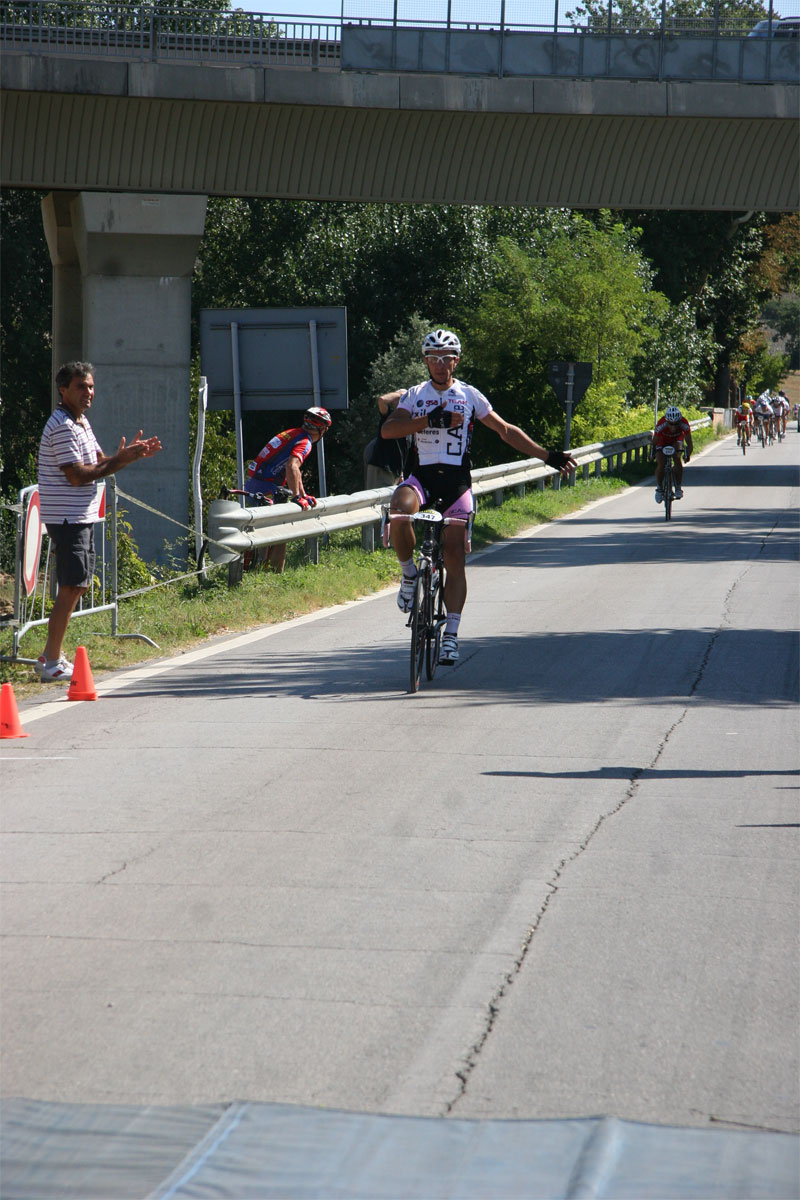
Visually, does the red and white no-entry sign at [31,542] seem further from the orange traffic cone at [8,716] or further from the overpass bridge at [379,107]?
the overpass bridge at [379,107]

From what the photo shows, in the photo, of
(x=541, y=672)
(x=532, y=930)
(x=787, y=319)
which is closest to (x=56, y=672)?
(x=541, y=672)

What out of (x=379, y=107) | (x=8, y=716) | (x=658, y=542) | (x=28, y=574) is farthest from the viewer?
(x=379, y=107)

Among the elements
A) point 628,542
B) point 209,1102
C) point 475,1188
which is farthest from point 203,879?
point 628,542

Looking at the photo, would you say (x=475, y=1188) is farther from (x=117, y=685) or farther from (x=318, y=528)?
(x=318, y=528)

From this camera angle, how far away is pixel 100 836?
19.1 ft

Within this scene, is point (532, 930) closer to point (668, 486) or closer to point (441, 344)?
point (441, 344)

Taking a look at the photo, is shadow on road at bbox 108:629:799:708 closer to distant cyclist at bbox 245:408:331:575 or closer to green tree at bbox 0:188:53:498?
distant cyclist at bbox 245:408:331:575

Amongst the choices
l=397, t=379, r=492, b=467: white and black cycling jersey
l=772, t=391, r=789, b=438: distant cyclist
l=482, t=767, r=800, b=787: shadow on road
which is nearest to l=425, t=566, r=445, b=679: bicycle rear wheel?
l=397, t=379, r=492, b=467: white and black cycling jersey

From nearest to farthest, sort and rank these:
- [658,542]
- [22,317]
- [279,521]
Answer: [279,521], [658,542], [22,317]

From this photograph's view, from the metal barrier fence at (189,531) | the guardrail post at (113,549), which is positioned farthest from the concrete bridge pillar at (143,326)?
the guardrail post at (113,549)

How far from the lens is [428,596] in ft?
31.0

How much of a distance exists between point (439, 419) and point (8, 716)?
3.19m

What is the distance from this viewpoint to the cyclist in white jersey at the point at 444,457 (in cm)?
930

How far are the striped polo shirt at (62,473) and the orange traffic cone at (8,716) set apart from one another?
1.87 meters
